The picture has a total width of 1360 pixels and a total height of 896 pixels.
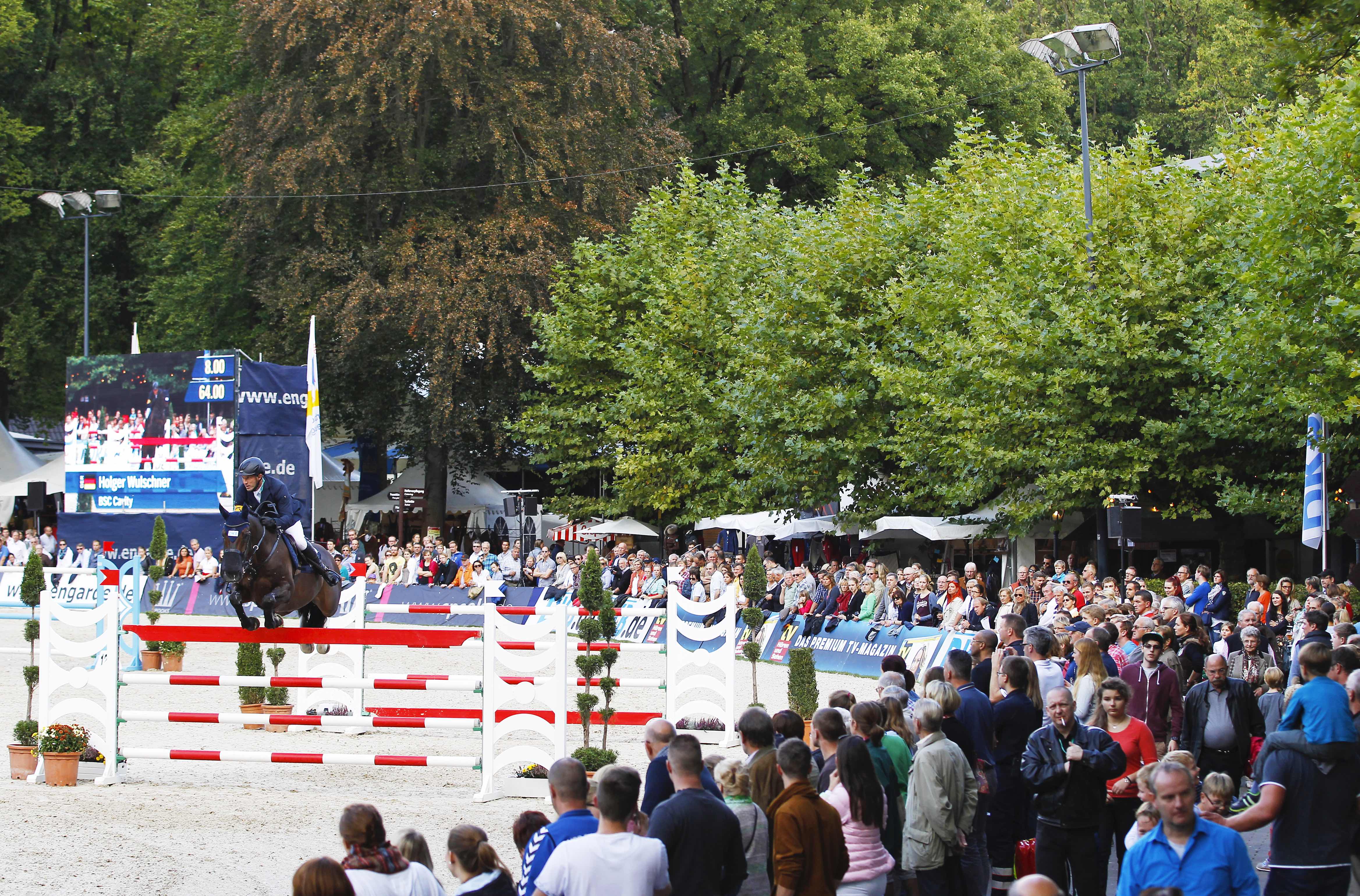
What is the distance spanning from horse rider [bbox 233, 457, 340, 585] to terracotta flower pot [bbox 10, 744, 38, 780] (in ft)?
12.5

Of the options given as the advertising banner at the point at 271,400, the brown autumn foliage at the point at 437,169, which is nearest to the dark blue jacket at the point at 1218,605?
the advertising banner at the point at 271,400

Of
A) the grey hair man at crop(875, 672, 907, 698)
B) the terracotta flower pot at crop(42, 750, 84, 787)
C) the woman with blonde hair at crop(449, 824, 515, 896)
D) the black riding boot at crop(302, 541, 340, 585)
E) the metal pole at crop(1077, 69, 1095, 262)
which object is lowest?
the terracotta flower pot at crop(42, 750, 84, 787)

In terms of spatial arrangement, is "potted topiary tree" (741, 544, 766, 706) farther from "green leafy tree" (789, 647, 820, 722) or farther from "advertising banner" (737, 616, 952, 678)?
"green leafy tree" (789, 647, 820, 722)

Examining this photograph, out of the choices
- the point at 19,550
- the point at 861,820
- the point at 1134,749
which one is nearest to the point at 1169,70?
the point at 19,550

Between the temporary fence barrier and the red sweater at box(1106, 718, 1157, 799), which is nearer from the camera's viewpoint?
the red sweater at box(1106, 718, 1157, 799)

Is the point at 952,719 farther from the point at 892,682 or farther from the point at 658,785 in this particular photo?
the point at 658,785

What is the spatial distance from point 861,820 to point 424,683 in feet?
20.8

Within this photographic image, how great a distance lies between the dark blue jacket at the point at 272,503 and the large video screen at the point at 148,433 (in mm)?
19389

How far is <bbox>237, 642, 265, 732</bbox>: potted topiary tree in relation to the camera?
1655 cm

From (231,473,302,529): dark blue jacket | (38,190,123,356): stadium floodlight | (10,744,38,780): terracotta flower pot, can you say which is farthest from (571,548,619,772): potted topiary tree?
(38,190,123,356): stadium floodlight

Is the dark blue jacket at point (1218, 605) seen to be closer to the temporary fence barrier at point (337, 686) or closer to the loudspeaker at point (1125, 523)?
the loudspeaker at point (1125, 523)

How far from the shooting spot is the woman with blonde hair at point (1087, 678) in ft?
28.7

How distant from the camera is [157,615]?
69.4 feet

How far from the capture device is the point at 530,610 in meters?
14.5
